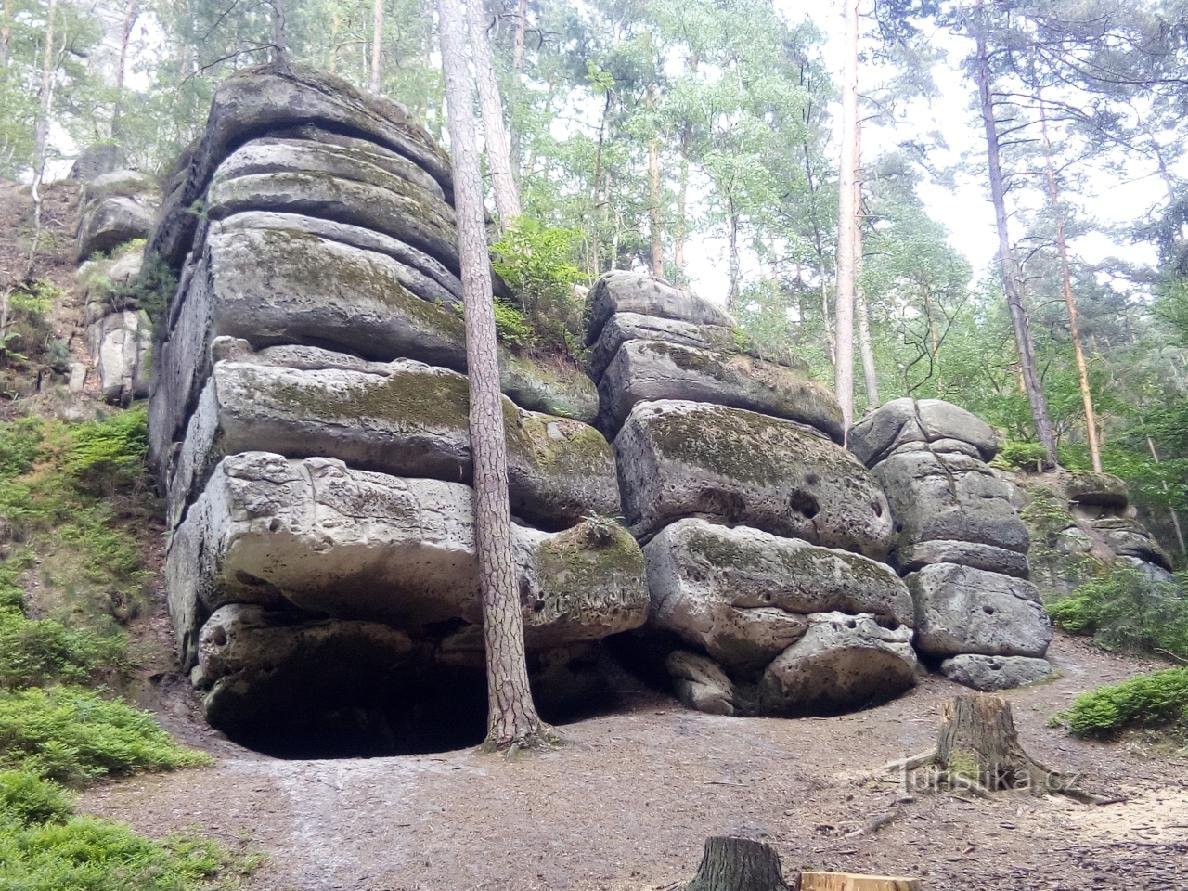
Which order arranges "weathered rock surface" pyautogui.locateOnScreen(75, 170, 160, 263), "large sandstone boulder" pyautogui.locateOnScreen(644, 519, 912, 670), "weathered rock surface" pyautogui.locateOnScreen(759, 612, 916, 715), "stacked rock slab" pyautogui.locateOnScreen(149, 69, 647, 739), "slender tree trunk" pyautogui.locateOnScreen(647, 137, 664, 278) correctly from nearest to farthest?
1. "stacked rock slab" pyautogui.locateOnScreen(149, 69, 647, 739)
2. "large sandstone boulder" pyautogui.locateOnScreen(644, 519, 912, 670)
3. "weathered rock surface" pyautogui.locateOnScreen(759, 612, 916, 715)
4. "weathered rock surface" pyautogui.locateOnScreen(75, 170, 160, 263)
5. "slender tree trunk" pyautogui.locateOnScreen(647, 137, 664, 278)

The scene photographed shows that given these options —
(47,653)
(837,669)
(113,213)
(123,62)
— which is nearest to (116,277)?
(113,213)

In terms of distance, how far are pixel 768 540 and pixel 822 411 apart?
3.61 m

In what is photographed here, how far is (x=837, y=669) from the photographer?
1063cm

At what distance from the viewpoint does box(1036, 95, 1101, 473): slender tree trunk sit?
65.2 feet

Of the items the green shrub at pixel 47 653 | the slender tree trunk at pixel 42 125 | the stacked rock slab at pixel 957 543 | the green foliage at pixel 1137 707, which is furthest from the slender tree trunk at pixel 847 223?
the slender tree trunk at pixel 42 125

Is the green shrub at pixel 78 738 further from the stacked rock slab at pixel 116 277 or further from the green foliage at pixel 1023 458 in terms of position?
the green foliage at pixel 1023 458

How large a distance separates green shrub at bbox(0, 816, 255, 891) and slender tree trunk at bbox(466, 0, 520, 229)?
13094 millimetres

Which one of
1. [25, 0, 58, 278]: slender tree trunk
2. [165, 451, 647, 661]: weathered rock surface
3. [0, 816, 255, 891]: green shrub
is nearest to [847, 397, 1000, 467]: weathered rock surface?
[165, 451, 647, 661]: weathered rock surface

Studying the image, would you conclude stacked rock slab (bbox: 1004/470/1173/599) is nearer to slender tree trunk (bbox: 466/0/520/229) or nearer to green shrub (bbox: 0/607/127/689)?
slender tree trunk (bbox: 466/0/520/229)

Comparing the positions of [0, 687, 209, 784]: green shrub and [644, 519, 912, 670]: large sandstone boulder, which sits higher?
[644, 519, 912, 670]: large sandstone boulder

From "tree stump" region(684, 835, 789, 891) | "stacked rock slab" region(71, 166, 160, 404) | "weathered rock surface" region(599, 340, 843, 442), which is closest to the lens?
"tree stump" region(684, 835, 789, 891)

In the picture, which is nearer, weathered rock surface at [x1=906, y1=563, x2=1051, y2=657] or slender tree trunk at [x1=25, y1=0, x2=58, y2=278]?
weathered rock surface at [x1=906, y1=563, x2=1051, y2=657]

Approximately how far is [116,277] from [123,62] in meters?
15.6

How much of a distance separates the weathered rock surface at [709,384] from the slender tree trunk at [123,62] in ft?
70.3
